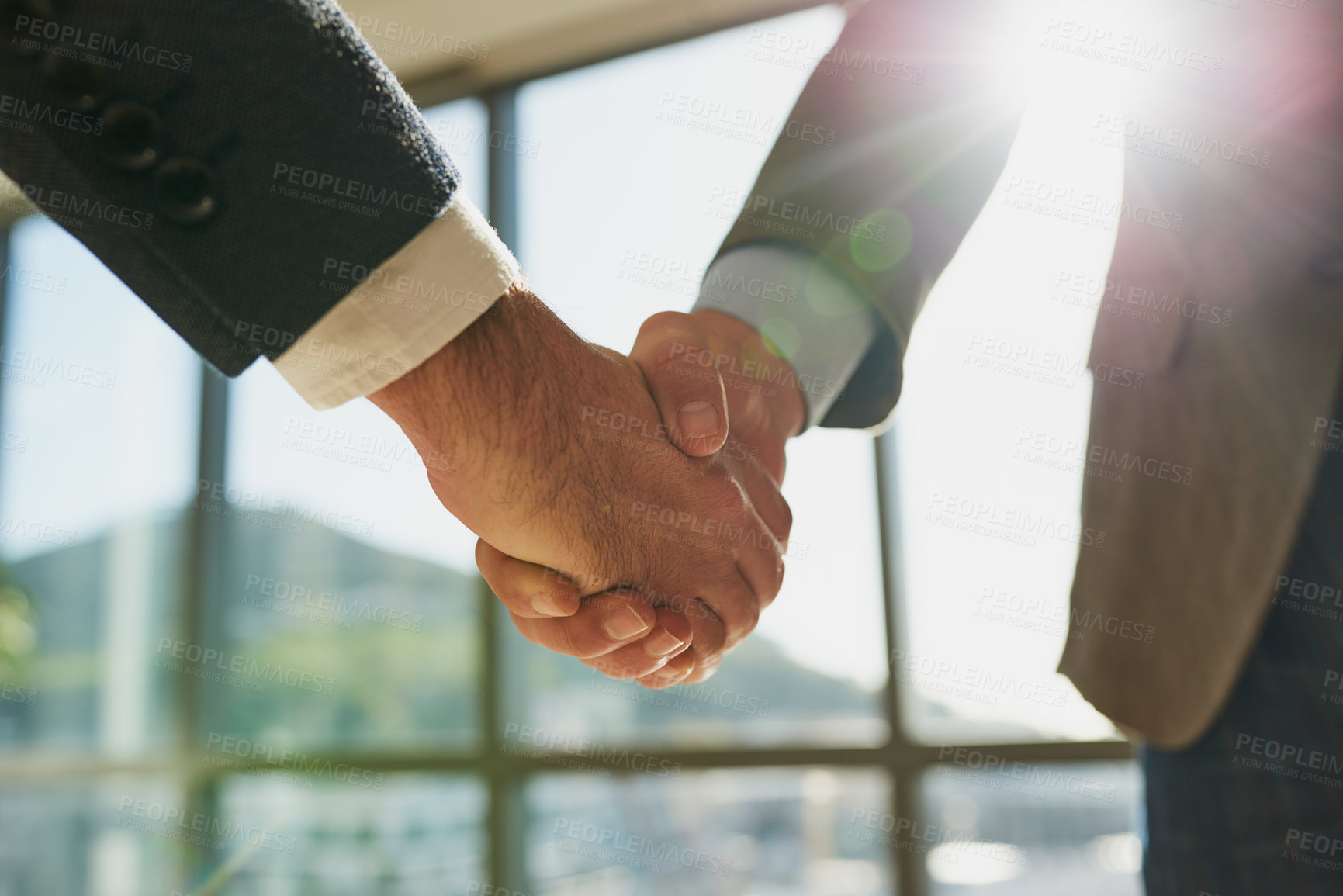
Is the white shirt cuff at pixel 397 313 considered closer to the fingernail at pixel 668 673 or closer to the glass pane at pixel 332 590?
the fingernail at pixel 668 673

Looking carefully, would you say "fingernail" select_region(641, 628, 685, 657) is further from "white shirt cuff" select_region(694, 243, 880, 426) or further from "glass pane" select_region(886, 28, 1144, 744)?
"glass pane" select_region(886, 28, 1144, 744)

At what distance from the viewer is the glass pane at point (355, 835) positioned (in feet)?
11.8

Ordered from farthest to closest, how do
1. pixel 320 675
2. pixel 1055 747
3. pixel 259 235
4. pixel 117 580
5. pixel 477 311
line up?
pixel 117 580 < pixel 320 675 < pixel 1055 747 < pixel 477 311 < pixel 259 235

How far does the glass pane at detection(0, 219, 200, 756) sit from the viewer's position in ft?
15.0

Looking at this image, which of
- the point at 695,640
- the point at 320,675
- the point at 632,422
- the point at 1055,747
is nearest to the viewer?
the point at 632,422

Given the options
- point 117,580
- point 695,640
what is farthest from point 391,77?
point 117,580

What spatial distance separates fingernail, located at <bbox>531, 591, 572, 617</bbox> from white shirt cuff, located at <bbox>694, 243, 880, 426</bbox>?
43 cm

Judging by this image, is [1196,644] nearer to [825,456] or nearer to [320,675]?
A: [825,456]

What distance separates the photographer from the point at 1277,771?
816 mm

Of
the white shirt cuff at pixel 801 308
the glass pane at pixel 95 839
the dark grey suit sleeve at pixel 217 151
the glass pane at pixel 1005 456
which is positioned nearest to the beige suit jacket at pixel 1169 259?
the white shirt cuff at pixel 801 308

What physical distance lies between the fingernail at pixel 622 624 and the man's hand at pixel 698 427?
0.05 ft

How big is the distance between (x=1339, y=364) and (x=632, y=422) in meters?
0.67

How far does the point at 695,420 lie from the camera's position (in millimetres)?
965

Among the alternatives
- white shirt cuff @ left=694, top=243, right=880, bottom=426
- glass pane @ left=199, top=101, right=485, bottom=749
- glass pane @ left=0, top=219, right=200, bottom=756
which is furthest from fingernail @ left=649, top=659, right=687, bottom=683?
glass pane @ left=0, top=219, right=200, bottom=756
